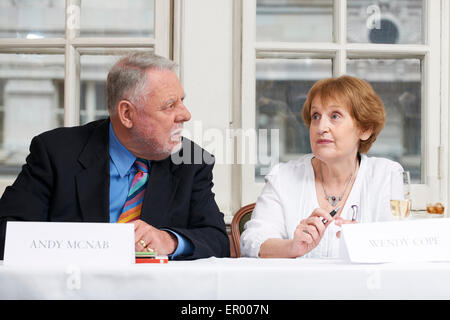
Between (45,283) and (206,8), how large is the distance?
1643 millimetres

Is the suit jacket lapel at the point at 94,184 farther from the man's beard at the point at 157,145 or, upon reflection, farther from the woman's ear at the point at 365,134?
the woman's ear at the point at 365,134

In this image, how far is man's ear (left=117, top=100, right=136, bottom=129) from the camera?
66.3 inches

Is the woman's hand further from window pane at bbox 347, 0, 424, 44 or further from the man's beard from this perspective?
window pane at bbox 347, 0, 424, 44

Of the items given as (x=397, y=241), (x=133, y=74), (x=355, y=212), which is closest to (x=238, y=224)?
(x=355, y=212)

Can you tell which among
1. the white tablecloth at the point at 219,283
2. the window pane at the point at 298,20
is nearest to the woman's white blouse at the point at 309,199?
the white tablecloth at the point at 219,283

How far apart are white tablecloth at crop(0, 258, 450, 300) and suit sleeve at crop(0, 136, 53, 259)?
595 mm

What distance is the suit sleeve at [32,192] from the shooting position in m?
1.54

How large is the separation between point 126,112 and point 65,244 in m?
0.73

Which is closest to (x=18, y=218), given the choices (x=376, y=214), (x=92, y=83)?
(x=376, y=214)

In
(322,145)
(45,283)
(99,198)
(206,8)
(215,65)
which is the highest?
(206,8)

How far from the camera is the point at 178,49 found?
7.66ft

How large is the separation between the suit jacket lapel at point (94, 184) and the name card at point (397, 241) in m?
0.76

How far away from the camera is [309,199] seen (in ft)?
5.95

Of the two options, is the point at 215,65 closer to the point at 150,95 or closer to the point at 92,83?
the point at 150,95
